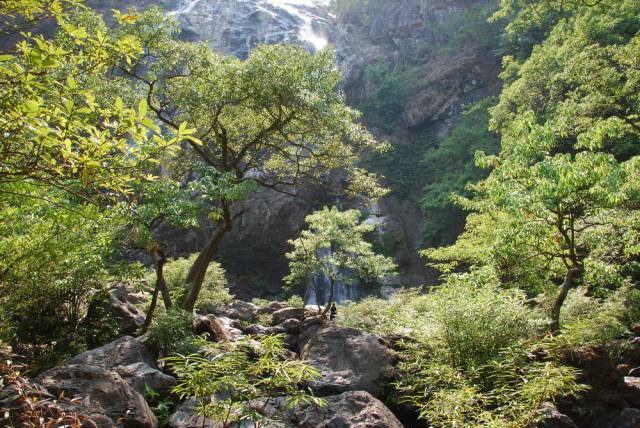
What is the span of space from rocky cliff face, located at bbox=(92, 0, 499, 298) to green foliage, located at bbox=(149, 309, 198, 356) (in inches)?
635

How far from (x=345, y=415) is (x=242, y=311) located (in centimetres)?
768

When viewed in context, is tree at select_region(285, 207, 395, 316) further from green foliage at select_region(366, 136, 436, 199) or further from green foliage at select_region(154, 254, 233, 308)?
green foliage at select_region(366, 136, 436, 199)

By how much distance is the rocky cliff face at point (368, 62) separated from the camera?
78.8 ft

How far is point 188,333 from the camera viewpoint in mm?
6680

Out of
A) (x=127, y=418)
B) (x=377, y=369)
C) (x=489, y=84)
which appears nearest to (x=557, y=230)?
(x=377, y=369)

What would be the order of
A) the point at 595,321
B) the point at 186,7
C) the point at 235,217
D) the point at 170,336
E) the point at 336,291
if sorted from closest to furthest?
the point at 170,336 → the point at 595,321 → the point at 235,217 → the point at 336,291 → the point at 186,7

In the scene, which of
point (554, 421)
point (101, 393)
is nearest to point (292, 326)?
point (554, 421)

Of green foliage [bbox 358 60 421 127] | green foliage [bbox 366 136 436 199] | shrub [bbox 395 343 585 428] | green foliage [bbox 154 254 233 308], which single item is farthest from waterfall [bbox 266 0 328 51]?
shrub [bbox 395 343 585 428]

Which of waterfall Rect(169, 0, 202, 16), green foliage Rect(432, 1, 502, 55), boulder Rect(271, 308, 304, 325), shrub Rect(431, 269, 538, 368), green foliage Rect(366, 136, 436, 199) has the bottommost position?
boulder Rect(271, 308, 304, 325)

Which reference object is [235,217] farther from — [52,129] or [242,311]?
[52,129]

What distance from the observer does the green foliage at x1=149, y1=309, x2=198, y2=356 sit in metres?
6.35

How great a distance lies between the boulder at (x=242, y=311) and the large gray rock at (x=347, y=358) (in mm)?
4125

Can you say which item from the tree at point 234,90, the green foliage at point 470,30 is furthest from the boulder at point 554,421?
the green foliage at point 470,30

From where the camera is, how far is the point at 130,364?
5441 mm
